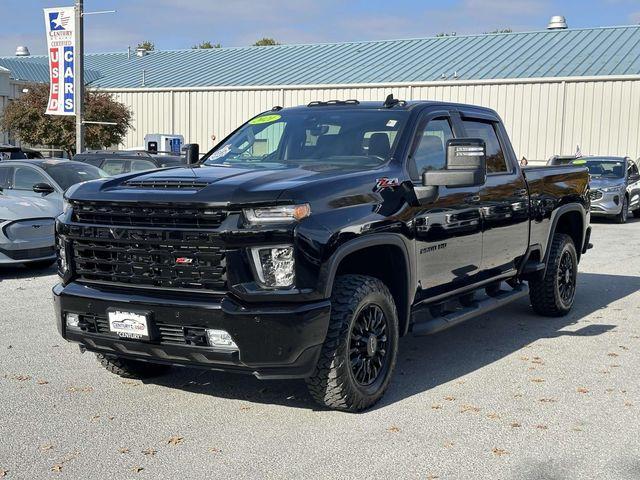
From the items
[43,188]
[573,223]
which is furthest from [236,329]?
[43,188]

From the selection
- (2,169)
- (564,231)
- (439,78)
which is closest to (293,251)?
(564,231)

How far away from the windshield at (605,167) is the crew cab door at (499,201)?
14406 millimetres

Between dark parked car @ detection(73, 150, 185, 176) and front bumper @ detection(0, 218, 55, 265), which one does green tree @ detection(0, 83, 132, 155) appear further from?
front bumper @ detection(0, 218, 55, 265)

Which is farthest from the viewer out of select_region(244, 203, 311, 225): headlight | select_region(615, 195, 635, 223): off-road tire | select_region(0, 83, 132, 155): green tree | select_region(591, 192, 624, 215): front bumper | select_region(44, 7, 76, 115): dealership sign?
select_region(0, 83, 132, 155): green tree

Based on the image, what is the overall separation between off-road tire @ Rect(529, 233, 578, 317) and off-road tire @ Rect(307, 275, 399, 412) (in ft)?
10.7

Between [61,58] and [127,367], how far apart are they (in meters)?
18.7

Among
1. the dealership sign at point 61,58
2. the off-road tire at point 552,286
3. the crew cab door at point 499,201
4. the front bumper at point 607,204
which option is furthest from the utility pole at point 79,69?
the crew cab door at point 499,201

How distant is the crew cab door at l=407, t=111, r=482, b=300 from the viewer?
580 cm

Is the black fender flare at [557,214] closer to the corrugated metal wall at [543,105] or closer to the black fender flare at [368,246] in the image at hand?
the black fender flare at [368,246]

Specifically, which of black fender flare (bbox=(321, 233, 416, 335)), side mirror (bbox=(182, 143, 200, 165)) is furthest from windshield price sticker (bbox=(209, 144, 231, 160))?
black fender flare (bbox=(321, 233, 416, 335))

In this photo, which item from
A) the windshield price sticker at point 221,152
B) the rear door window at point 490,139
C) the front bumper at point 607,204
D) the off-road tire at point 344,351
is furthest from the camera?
the front bumper at point 607,204

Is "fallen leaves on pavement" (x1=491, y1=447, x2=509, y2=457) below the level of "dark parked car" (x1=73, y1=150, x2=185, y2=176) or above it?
below

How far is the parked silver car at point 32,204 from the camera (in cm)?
1072

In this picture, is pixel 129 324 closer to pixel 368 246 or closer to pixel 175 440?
pixel 175 440
